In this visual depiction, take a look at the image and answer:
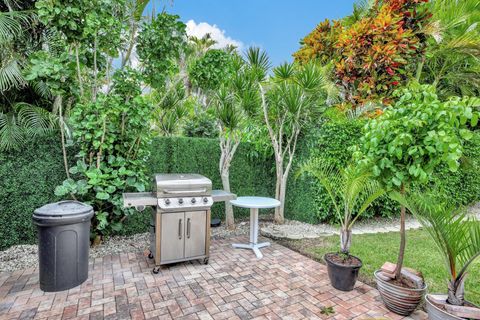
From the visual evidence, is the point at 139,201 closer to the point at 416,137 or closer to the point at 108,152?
the point at 108,152

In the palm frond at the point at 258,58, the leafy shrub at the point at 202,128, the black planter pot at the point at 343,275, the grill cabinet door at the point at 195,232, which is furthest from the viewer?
the leafy shrub at the point at 202,128

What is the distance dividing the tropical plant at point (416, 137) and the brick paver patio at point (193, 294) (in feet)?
2.85

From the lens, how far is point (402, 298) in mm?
2553

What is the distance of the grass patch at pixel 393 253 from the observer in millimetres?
3244

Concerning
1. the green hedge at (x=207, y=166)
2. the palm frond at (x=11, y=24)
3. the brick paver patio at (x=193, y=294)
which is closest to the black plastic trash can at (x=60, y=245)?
the brick paver patio at (x=193, y=294)

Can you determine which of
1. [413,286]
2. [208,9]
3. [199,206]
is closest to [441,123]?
[413,286]

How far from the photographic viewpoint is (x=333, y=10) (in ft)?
25.5

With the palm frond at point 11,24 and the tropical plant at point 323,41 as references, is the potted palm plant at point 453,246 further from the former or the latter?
the tropical plant at point 323,41

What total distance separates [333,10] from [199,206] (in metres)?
7.62

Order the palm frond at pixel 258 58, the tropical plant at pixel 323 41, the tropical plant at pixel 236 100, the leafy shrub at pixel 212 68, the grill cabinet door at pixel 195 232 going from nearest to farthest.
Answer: the grill cabinet door at pixel 195 232, the leafy shrub at pixel 212 68, the tropical plant at pixel 236 100, the palm frond at pixel 258 58, the tropical plant at pixel 323 41

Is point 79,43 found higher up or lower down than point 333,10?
lower down

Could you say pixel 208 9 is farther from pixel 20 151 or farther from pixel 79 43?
pixel 20 151

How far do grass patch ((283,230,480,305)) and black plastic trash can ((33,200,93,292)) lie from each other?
3.33m

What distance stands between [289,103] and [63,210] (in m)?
4.18
